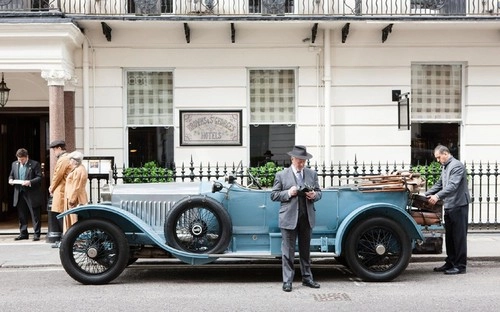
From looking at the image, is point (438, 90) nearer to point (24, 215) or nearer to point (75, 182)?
point (75, 182)

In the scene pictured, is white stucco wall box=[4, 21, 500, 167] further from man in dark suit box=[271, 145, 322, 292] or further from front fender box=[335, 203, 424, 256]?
man in dark suit box=[271, 145, 322, 292]

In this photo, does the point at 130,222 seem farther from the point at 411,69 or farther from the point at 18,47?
the point at 411,69

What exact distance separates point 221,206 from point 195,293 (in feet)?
3.76

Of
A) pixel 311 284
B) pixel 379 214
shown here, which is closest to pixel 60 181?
pixel 311 284

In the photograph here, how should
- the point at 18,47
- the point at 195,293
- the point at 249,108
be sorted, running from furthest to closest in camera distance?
the point at 249,108
the point at 18,47
the point at 195,293

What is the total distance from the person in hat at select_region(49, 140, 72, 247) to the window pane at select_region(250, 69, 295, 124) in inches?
187

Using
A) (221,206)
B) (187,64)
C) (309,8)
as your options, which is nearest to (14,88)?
(187,64)

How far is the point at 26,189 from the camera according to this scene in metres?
11.8

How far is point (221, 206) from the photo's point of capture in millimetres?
7938

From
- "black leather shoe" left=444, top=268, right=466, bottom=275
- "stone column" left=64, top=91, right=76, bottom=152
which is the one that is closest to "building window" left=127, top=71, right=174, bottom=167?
"stone column" left=64, top=91, right=76, bottom=152

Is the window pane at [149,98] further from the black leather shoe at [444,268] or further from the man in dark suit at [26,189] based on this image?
the black leather shoe at [444,268]

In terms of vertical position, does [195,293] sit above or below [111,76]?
below

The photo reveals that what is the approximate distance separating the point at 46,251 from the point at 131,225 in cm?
321

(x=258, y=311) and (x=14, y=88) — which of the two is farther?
(x=14, y=88)
